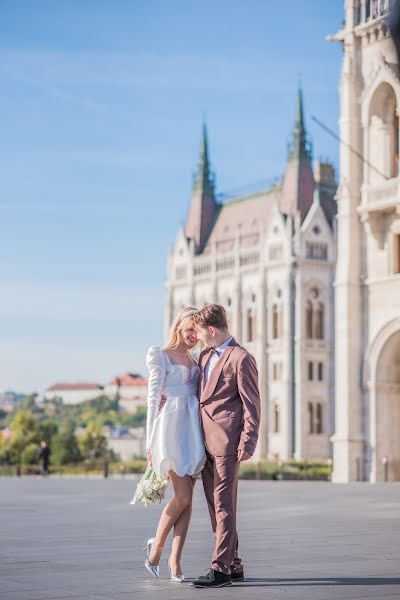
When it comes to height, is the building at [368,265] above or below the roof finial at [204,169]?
below

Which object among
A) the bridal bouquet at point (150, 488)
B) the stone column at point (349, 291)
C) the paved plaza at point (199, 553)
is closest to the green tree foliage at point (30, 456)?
the stone column at point (349, 291)

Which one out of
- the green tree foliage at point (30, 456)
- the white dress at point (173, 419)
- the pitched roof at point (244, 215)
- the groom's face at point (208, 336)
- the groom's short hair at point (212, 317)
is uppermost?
the pitched roof at point (244, 215)

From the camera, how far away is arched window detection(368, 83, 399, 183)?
35.7 meters

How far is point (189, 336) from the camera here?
8.14 m

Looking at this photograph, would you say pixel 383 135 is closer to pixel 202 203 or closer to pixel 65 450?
pixel 65 450

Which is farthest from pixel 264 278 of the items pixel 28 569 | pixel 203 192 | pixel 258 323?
pixel 28 569

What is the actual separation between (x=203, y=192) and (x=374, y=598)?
99.6 meters

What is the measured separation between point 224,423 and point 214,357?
0.52m

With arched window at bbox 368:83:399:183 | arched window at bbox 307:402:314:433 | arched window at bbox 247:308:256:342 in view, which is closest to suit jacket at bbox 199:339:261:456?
arched window at bbox 368:83:399:183

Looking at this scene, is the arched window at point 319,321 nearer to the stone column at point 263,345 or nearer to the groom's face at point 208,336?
the stone column at point 263,345

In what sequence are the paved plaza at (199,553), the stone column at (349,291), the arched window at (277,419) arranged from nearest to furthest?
the paved plaza at (199,553) < the stone column at (349,291) < the arched window at (277,419)

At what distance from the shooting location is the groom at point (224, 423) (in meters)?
7.54

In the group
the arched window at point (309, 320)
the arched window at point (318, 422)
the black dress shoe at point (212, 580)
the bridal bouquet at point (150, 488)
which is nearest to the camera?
the black dress shoe at point (212, 580)

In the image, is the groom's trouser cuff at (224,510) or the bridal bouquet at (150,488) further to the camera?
the bridal bouquet at (150,488)
